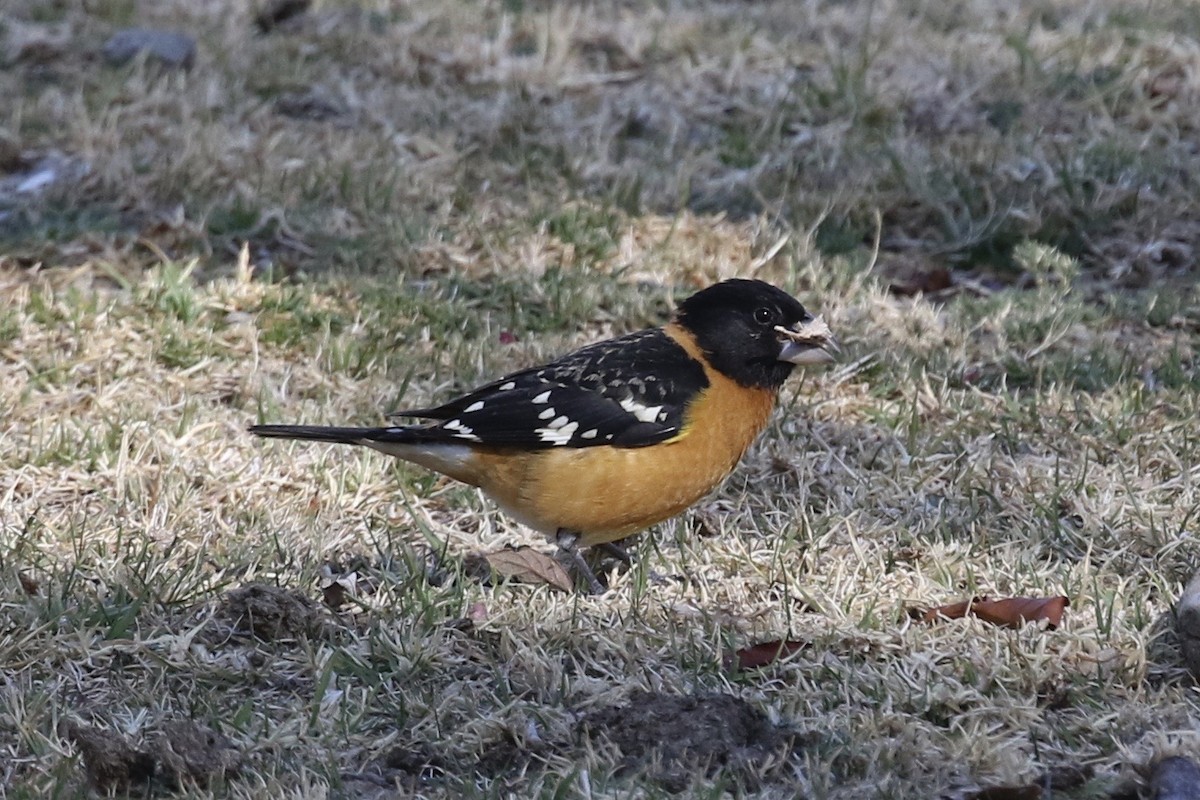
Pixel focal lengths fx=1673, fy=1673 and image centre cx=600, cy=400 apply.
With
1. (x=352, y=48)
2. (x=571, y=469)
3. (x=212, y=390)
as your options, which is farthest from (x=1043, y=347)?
(x=352, y=48)

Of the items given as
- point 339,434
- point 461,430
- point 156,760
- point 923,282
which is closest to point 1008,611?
point 461,430

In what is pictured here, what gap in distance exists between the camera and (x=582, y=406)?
198 inches

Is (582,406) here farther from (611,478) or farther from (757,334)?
(757,334)

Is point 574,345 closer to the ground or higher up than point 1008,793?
closer to the ground

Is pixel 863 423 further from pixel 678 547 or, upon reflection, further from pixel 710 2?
pixel 710 2

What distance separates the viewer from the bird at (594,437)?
4.96m

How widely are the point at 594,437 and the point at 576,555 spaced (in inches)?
14.1

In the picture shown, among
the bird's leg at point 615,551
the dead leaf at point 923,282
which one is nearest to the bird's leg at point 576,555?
the bird's leg at point 615,551

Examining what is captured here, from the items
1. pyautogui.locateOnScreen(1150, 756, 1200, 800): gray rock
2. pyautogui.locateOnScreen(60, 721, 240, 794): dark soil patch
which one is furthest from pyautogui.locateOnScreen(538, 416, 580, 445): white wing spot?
pyautogui.locateOnScreen(1150, 756, 1200, 800): gray rock

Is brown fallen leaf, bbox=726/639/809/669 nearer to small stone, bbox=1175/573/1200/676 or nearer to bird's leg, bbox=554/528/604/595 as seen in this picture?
bird's leg, bbox=554/528/604/595

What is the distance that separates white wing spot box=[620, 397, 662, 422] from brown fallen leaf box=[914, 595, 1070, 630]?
98 cm

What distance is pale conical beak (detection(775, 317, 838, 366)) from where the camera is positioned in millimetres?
5293

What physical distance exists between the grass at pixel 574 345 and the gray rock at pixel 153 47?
160 millimetres

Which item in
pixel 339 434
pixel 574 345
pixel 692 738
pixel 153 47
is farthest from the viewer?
pixel 153 47
